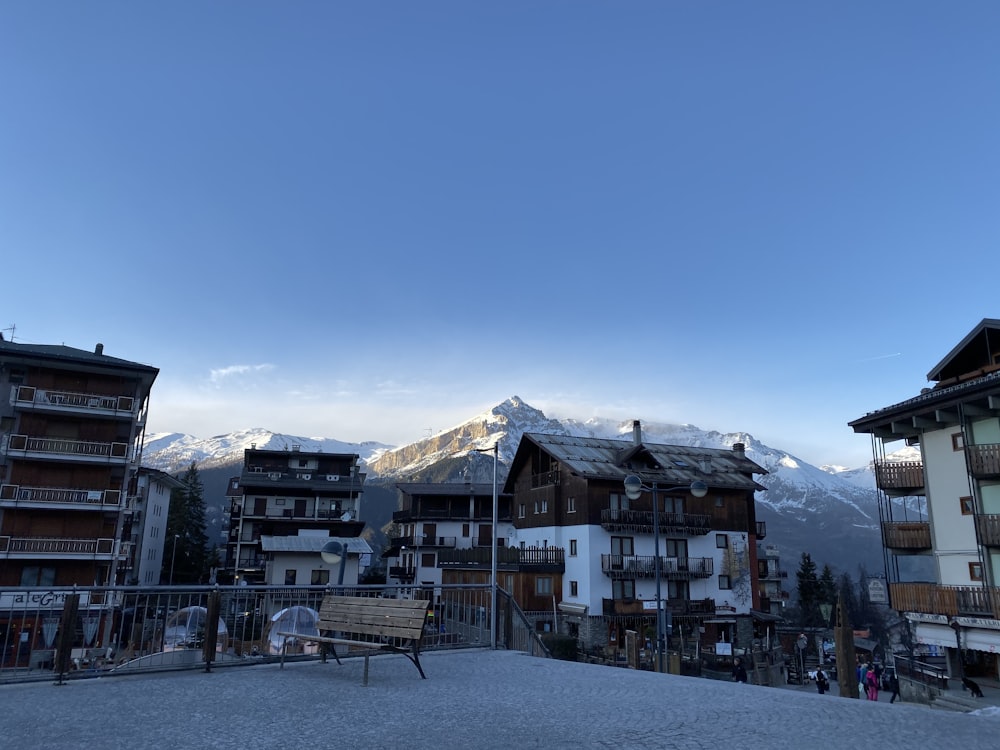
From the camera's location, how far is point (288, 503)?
66938mm

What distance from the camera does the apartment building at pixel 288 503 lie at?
64.9m

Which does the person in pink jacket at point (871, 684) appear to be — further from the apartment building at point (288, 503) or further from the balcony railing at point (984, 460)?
the apartment building at point (288, 503)

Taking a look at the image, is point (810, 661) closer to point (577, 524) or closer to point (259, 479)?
point (577, 524)

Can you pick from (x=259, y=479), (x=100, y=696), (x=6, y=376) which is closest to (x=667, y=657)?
(x=100, y=696)

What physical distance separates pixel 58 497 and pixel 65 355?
837 cm

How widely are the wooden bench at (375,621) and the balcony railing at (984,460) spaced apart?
919 inches

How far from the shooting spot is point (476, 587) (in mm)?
13664

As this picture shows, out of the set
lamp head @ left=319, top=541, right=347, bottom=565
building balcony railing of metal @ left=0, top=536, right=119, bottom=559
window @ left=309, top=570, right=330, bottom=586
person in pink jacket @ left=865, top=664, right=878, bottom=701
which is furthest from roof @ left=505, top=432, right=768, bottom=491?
building balcony railing of metal @ left=0, top=536, right=119, bottom=559

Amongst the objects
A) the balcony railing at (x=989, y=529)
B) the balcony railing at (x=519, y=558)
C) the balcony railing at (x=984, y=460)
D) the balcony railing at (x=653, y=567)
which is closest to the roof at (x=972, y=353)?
the balcony railing at (x=984, y=460)

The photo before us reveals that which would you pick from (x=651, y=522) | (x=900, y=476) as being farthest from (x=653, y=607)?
(x=900, y=476)

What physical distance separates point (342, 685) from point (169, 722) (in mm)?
2675

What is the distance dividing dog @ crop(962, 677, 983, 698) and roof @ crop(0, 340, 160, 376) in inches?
1730

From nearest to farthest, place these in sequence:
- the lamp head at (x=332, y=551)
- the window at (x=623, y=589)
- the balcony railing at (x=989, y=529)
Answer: the lamp head at (x=332, y=551) → the balcony railing at (x=989, y=529) → the window at (x=623, y=589)

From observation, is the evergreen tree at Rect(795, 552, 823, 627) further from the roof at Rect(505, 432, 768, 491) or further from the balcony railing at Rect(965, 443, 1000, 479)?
the balcony railing at Rect(965, 443, 1000, 479)
